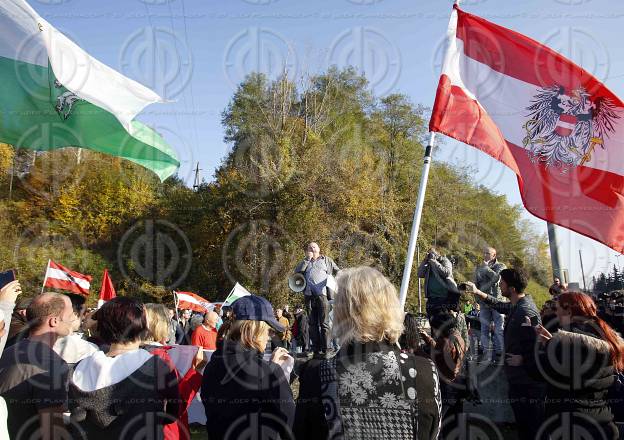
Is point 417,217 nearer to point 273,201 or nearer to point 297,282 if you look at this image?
point 297,282

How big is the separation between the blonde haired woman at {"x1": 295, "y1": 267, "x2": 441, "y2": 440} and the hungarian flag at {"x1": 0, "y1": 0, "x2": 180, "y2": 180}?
4.50 m

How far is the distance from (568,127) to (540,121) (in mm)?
346

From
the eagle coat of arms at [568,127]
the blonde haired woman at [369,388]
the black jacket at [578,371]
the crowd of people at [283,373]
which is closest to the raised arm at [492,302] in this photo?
the crowd of people at [283,373]

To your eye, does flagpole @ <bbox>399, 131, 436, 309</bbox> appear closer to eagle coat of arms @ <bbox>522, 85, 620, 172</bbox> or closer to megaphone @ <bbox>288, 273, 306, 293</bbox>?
eagle coat of arms @ <bbox>522, 85, 620, 172</bbox>

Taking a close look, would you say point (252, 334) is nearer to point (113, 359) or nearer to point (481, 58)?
point (113, 359)

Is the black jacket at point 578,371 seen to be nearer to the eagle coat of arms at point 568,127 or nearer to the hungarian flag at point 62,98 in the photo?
the eagle coat of arms at point 568,127

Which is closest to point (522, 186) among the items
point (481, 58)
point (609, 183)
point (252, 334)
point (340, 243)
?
point (609, 183)

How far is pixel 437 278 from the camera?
315 inches

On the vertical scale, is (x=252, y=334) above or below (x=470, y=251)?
below

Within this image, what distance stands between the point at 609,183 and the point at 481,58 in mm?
2370

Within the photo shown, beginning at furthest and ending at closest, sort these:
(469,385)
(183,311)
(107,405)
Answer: (183,311), (469,385), (107,405)

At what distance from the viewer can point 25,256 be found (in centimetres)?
3341

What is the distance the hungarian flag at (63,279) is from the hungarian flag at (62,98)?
5112 mm

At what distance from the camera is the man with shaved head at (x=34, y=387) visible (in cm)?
316
